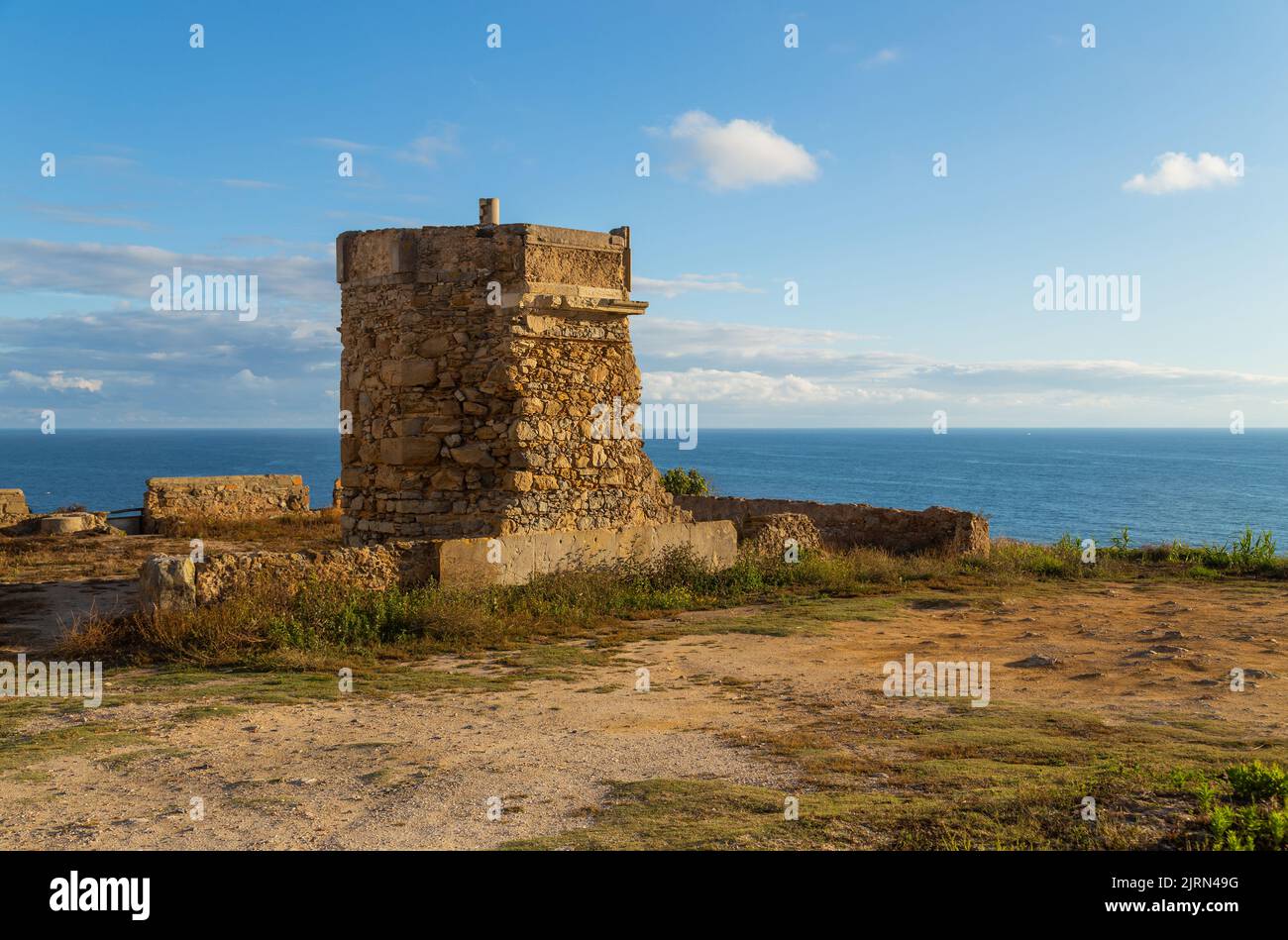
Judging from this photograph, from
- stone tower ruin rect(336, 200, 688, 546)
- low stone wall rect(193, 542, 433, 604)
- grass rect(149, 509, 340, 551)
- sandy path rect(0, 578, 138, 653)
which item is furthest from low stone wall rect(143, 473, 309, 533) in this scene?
low stone wall rect(193, 542, 433, 604)

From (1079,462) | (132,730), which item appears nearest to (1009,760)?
(132,730)

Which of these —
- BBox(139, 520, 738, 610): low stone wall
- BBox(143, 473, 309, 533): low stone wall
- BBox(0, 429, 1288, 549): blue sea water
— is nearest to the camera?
BBox(139, 520, 738, 610): low stone wall

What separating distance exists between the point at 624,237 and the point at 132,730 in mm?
8701

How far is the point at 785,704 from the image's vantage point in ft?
24.4

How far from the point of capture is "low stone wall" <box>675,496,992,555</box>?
55.2ft

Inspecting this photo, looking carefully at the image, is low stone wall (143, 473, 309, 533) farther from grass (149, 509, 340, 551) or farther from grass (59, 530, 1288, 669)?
grass (59, 530, 1288, 669)

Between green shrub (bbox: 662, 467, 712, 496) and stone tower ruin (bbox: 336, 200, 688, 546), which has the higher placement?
stone tower ruin (bbox: 336, 200, 688, 546)

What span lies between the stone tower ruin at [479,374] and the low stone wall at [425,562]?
60 cm

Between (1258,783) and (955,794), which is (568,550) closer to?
(955,794)

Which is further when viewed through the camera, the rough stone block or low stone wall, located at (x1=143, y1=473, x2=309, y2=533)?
low stone wall, located at (x1=143, y1=473, x2=309, y2=533)

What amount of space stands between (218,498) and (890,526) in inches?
566

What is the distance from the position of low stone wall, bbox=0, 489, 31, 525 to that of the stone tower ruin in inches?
472

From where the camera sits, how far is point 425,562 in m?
10.6
